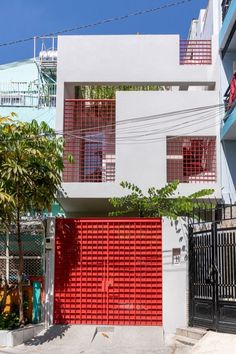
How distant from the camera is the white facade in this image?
1441 centimetres

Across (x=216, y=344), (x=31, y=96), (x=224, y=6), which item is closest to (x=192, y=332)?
(x=216, y=344)

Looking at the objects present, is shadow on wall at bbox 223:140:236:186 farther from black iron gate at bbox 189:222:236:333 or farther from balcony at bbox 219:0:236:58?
black iron gate at bbox 189:222:236:333

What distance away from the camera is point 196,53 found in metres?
15.8

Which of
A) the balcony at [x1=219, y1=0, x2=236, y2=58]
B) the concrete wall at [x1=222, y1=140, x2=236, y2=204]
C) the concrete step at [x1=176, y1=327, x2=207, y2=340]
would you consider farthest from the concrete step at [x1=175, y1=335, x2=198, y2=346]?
the balcony at [x1=219, y1=0, x2=236, y2=58]

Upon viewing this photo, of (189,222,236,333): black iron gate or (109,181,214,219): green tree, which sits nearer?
(189,222,236,333): black iron gate

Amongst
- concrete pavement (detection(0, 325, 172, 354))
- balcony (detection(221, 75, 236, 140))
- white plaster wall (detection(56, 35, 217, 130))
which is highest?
white plaster wall (detection(56, 35, 217, 130))

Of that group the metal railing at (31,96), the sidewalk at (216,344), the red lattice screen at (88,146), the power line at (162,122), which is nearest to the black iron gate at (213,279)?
the sidewalk at (216,344)

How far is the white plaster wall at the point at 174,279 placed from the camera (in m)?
10.8

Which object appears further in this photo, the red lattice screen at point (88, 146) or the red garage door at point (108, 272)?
the red lattice screen at point (88, 146)

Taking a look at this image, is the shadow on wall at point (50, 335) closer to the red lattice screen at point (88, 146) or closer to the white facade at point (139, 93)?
the white facade at point (139, 93)

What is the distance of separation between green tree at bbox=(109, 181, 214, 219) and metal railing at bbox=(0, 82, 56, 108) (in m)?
7.86

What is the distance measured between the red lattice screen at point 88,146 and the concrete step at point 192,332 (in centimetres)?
551

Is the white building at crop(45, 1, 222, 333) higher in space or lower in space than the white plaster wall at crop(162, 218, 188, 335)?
higher

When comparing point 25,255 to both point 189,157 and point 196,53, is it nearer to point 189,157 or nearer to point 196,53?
point 189,157
